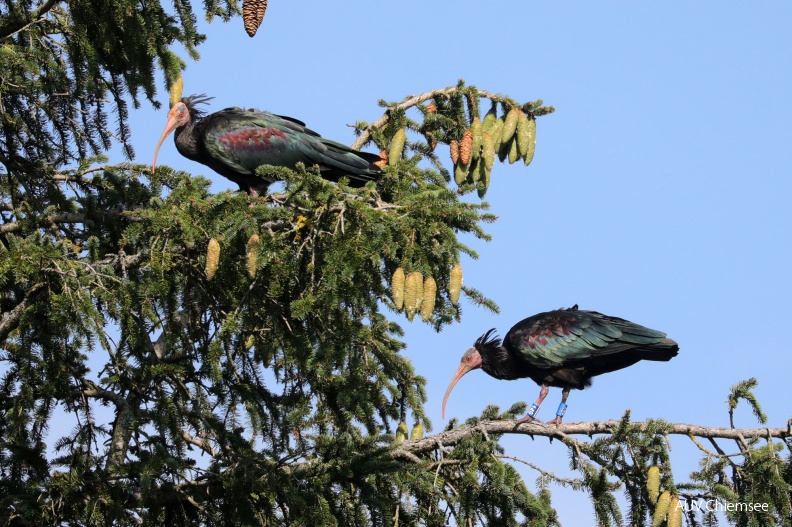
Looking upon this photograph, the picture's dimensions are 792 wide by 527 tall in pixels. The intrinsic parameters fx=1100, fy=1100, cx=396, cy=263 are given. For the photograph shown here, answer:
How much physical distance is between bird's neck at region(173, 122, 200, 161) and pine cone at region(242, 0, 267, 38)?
306 cm

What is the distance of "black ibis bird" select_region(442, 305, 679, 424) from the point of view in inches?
379

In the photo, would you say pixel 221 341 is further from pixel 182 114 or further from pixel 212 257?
pixel 182 114

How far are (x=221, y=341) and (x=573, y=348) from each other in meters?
4.44

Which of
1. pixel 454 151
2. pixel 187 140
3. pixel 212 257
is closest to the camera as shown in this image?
pixel 212 257

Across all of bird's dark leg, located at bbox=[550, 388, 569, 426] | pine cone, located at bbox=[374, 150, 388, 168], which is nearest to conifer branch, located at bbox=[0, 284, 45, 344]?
pine cone, located at bbox=[374, 150, 388, 168]

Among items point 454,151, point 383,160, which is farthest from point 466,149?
point 383,160

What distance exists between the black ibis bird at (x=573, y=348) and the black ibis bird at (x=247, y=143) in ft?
8.23

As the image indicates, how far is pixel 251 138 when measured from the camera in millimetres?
9125

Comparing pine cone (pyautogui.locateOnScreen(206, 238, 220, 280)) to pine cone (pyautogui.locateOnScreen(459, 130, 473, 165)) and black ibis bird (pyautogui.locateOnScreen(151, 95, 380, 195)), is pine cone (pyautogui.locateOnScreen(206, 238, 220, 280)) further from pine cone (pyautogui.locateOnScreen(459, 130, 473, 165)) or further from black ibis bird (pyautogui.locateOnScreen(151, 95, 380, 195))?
black ibis bird (pyautogui.locateOnScreen(151, 95, 380, 195))

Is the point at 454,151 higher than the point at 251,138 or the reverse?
the reverse

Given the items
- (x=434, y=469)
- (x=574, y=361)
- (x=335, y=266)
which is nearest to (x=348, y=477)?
(x=434, y=469)

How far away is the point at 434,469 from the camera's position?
6750 millimetres

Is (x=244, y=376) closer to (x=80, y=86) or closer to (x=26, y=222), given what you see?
(x=26, y=222)

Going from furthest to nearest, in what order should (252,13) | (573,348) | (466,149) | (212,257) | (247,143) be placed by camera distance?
(573,348) → (247,143) → (466,149) → (252,13) → (212,257)
